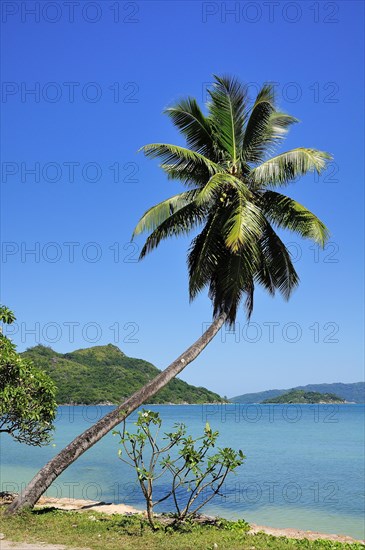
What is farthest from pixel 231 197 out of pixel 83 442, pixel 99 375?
pixel 99 375

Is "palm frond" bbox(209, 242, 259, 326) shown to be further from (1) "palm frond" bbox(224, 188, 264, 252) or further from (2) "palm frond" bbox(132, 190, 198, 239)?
(2) "palm frond" bbox(132, 190, 198, 239)

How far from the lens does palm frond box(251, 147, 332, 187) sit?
48.0 feet

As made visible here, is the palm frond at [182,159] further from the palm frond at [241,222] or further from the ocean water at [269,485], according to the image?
the ocean water at [269,485]

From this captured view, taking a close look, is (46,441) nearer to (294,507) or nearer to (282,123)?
(294,507)

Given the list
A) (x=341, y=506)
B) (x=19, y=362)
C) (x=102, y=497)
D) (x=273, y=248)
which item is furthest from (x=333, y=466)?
(x=19, y=362)

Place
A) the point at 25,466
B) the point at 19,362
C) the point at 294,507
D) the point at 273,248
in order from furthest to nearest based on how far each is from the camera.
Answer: the point at 25,466, the point at 294,507, the point at 273,248, the point at 19,362

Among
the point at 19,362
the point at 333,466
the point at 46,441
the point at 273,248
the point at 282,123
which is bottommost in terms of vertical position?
the point at 333,466

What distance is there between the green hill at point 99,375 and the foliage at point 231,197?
8774 centimetres

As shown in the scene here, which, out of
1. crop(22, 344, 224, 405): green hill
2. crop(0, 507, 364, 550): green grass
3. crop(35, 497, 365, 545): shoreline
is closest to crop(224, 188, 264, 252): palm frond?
crop(0, 507, 364, 550): green grass

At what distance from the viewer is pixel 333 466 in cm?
3247

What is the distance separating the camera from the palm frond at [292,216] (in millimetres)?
14867

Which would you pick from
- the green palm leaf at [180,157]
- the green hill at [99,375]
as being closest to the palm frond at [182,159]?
the green palm leaf at [180,157]

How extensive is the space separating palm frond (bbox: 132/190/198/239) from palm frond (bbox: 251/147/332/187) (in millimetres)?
1848

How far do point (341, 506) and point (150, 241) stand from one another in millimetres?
11644
